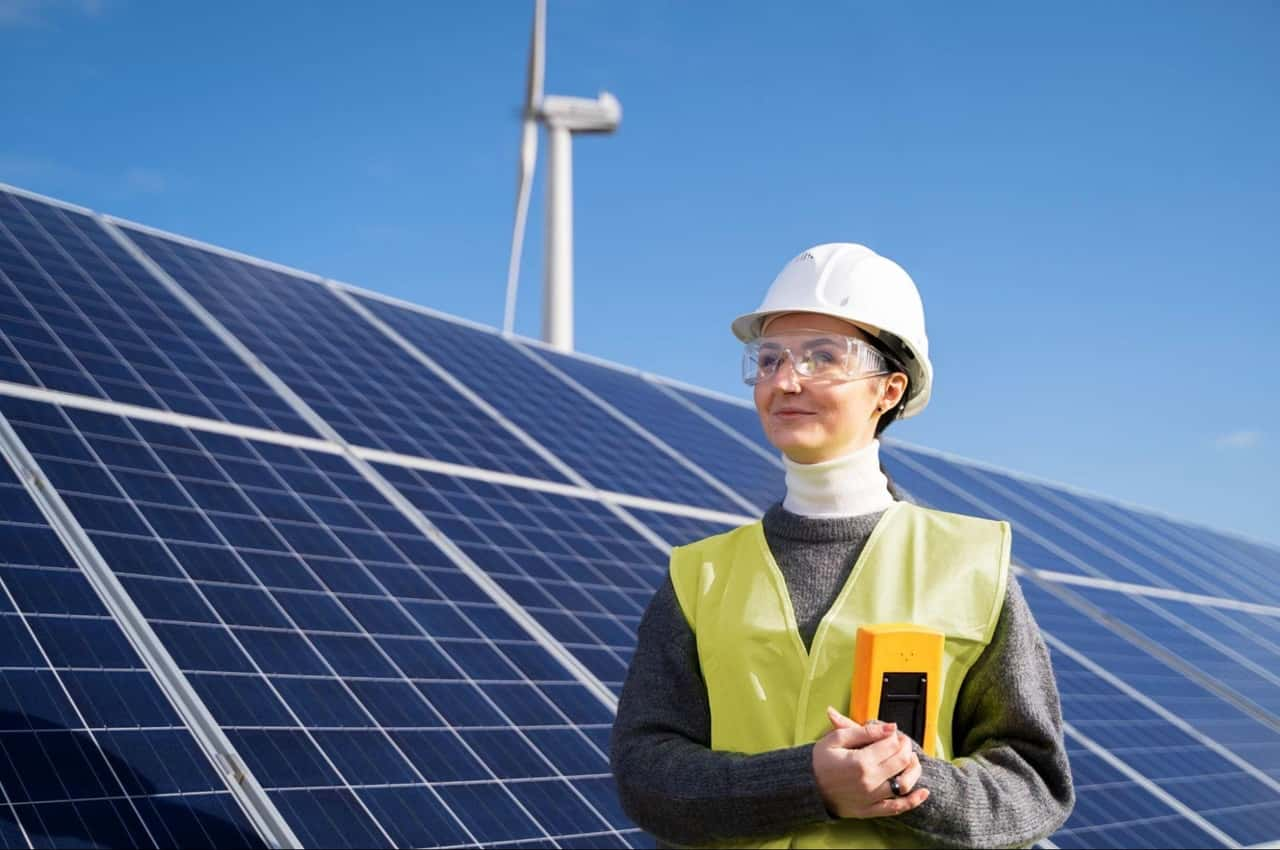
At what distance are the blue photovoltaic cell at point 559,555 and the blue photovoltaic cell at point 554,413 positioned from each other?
1336 millimetres

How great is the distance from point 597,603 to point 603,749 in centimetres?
185

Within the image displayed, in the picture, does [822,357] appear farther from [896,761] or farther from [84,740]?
[84,740]

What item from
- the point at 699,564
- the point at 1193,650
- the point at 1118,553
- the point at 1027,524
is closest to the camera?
the point at 699,564

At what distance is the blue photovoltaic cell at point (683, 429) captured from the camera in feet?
48.9

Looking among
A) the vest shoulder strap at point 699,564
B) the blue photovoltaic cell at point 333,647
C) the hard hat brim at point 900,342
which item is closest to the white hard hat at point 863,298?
the hard hat brim at point 900,342

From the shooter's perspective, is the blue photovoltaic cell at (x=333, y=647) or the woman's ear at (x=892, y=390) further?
the blue photovoltaic cell at (x=333, y=647)

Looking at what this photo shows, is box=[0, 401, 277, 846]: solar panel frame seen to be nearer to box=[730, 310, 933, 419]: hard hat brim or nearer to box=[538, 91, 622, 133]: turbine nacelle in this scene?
box=[730, 310, 933, 419]: hard hat brim

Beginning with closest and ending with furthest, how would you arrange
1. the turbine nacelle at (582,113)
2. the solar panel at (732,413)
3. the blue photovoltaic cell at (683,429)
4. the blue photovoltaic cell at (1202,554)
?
the blue photovoltaic cell at (683,429), the solar panel at (732,413), the blue photovoltaic cell at (1202,554), the turbine nacelle at (582,113)

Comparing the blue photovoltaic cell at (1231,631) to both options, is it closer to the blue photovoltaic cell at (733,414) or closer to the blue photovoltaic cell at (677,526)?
the blue photovoltaic cell at (733,414)

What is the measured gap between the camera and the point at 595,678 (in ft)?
28.6

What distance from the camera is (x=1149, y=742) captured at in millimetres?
12055

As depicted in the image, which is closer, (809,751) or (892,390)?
(809,751)

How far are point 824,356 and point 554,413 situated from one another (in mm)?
10675

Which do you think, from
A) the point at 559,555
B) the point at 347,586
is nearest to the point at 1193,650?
the point at 559,555
